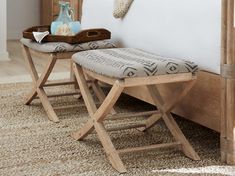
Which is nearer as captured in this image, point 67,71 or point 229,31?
point 229,31

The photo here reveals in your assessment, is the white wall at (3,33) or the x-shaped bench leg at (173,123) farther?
the white wall at (3,33)

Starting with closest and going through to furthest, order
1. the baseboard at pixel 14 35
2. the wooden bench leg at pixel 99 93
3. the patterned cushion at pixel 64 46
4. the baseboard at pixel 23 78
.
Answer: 1. the patterned cushion at pixel 64 46
2. the wooden bench leg at pixel 99 93
3. the baseboard at pixel 23 78
4. the baseboard at pixel 14 35

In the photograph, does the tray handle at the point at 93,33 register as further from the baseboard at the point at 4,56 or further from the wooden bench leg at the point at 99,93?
the baseboard at the point at 4,56

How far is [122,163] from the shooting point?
5.95ft

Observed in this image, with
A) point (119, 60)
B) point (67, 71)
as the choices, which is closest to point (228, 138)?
point (119, 60)

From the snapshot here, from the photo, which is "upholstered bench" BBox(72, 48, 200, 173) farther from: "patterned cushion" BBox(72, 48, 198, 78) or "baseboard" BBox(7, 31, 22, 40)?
"baseboard" BBox(7, 31, 22, 40)

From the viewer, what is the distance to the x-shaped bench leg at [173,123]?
6.34 feet

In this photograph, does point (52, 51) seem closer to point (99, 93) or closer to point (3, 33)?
point (99, 93)

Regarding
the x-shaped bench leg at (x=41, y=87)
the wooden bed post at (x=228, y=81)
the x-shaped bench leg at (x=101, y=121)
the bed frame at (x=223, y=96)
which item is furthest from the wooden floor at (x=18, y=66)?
the wooden bed post at (x=228, y=81)

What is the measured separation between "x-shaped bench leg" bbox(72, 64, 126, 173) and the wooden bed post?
15.7 inches

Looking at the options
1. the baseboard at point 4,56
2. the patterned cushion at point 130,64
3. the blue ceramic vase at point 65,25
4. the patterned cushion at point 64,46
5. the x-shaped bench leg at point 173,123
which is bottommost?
the x-shaped bench leg at point 173,123

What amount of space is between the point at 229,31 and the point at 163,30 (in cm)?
44

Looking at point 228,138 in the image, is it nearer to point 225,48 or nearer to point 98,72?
point 225,48

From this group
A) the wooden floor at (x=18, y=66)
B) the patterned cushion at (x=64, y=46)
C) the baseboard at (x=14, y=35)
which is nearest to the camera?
the patterned cushion at (x=64, y=46)
